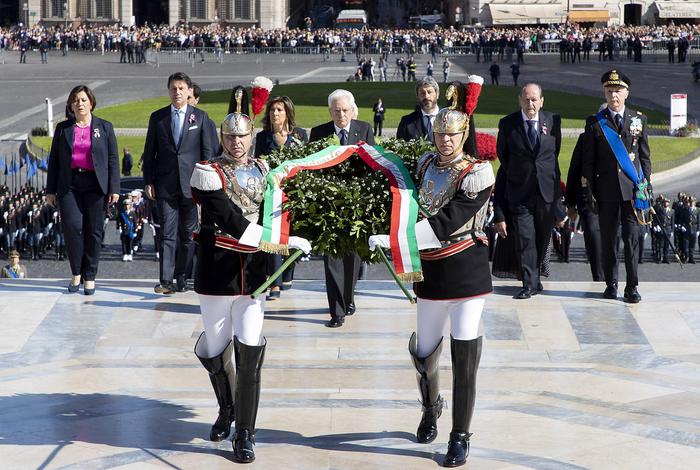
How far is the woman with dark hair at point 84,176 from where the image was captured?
1106 centimetres

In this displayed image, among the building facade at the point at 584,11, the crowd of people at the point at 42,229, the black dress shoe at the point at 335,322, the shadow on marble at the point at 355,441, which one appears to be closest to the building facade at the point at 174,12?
the building facade at the point at 584,11

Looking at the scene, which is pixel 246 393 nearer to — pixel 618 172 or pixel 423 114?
pixel 423 114

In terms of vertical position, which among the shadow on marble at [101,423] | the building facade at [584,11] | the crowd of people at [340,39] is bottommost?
the shadow on marble at [101,423]

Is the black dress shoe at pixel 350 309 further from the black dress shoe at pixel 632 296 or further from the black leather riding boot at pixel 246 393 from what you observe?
the black leather riding boot at pixel 246 393

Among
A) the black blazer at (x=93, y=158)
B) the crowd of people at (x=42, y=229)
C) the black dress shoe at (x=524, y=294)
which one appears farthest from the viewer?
the crowd of people at (x=42, y=229)

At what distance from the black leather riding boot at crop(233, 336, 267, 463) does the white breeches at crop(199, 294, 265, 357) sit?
0.18 ft

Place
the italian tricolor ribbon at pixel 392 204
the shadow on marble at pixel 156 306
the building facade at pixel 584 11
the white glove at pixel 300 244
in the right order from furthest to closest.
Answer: the building facade at pixel 584 11, the shadow on marble at pixel 156 306, the white glove at pixel 300 244, the italian tricolor ribbon at pixel 392 204

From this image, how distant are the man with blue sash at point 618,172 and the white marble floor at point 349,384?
1.46ft

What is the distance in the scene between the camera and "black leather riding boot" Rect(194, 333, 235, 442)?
7680mm

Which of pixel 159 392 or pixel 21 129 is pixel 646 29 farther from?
pixel 159 392

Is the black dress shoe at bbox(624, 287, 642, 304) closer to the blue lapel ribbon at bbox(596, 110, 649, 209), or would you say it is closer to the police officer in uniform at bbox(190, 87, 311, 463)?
the blue lapel ribbon at bbox(596, 110, 649, 209)

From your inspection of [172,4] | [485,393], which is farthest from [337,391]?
[172,4]

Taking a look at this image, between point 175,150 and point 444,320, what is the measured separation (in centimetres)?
427

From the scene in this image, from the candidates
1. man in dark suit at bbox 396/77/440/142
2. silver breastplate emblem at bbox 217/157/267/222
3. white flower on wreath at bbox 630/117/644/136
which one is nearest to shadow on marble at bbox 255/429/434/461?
silver breastplate emblem at bbox 217/157/267/222
